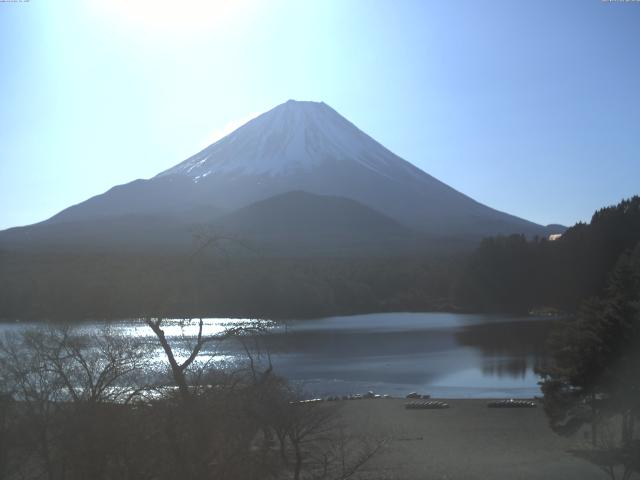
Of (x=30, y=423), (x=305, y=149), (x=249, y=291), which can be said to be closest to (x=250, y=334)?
(x=30, y=423)

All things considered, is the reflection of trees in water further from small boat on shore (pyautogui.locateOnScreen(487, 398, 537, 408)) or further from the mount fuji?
the mount fuji

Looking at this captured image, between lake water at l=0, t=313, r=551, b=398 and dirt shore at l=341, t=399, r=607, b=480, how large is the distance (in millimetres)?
1652

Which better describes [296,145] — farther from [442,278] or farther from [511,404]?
[511,404]

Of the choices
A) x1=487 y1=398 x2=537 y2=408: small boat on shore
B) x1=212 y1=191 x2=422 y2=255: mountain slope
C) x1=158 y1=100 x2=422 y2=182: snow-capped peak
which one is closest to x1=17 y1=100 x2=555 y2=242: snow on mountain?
x1=158 y1=100 x2=422 y2=182: snow-capped peak

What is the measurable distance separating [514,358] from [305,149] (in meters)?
66.8

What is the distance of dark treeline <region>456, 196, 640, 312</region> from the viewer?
36.8 meters

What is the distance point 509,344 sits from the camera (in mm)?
26891

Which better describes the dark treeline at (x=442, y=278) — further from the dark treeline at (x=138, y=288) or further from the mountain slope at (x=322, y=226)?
the mountain slope at (x=322, y=226)

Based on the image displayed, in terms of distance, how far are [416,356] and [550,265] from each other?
20.2m

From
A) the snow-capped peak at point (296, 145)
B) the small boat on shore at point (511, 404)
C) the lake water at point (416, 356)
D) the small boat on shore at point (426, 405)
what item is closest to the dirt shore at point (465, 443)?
the small boat on shore at point (426, 405)

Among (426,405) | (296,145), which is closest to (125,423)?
(426,405)

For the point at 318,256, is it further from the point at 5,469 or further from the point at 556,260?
the point at 5,469

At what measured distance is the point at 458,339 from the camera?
2886cm

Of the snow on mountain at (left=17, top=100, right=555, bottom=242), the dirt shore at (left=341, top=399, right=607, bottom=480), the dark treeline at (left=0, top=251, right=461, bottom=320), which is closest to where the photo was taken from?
the dark treeline at (left=0, top=251, right=461, bottom=320)
